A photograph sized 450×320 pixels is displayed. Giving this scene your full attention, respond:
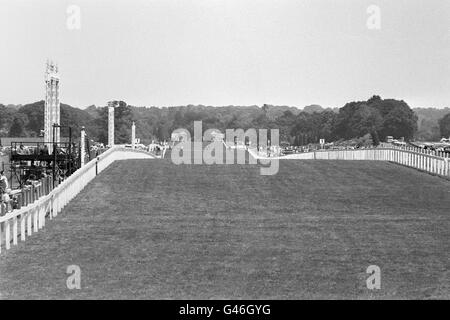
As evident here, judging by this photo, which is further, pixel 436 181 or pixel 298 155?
pixel 298 155

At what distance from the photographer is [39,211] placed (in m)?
22.5

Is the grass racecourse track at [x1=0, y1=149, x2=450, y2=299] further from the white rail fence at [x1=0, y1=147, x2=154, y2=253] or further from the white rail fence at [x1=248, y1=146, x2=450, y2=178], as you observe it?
the white rail fence at [x1=248, y1=146, x2=450, y2=178]

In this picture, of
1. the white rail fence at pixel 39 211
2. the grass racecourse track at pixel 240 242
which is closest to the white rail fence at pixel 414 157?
the grass racecourse track at pixel 240 242

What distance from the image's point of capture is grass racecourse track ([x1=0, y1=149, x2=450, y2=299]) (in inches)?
583

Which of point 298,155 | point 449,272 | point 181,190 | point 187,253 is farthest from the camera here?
point 298,155

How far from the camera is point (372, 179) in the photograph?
36.3 meters

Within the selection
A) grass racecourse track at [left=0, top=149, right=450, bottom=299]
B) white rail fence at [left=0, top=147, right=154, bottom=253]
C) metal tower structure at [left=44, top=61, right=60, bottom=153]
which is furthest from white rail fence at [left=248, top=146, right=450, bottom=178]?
metal tower structure at [left=44, top=61, right=60, bottom=153]

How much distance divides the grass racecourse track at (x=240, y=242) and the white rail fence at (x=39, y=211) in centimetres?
34

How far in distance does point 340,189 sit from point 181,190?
19.6ft

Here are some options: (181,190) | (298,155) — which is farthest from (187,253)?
(298,155)

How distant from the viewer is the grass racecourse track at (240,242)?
1480 cm

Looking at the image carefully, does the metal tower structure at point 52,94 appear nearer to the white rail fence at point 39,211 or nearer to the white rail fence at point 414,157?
the white rail fence at point 39,211

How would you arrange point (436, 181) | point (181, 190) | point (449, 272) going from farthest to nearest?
1. point (436, 181)
2. point (181, 190)
3. point (449, 272)
